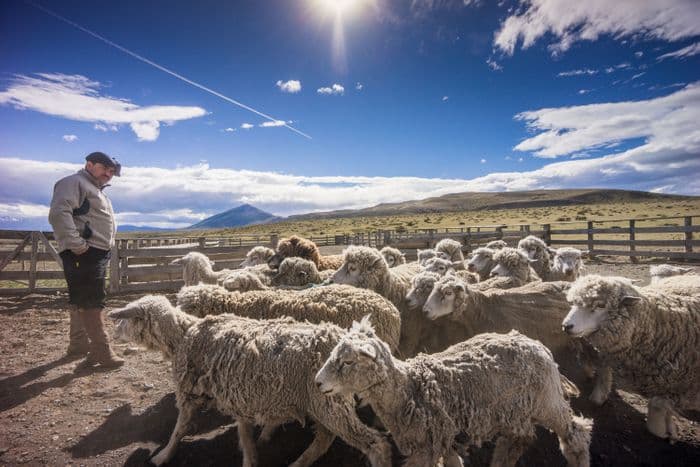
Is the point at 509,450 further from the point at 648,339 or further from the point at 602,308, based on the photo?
the point at 648,339

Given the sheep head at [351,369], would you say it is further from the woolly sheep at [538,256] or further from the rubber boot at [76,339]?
the woolly sheep at [538,256]

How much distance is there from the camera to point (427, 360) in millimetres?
3531

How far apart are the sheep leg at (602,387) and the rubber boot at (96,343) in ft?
24.1

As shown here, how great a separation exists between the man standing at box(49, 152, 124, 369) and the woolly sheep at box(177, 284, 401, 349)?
199 centimetres

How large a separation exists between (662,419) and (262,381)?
4.51m

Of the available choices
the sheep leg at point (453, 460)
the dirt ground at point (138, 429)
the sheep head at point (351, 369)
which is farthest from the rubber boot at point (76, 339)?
the sheep leg at point (453, 460)

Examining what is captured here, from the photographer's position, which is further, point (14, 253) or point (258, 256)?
point (14, 253)

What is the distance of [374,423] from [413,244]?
13979mm

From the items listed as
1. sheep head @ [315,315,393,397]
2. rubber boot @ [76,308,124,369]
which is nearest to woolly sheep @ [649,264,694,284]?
sheep head @ [315,315,393,397]

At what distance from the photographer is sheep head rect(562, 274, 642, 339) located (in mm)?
4082

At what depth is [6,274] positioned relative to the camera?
10.8 m

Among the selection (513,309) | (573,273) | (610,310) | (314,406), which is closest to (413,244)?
(573,273)

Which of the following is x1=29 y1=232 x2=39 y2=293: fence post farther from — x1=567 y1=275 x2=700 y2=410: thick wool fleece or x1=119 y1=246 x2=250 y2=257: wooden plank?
x1=567 y1=275 x2=700 y2=410: thick wool fleece

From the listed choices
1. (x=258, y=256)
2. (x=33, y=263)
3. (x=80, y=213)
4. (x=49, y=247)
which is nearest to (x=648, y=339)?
(x=258, y=256)
